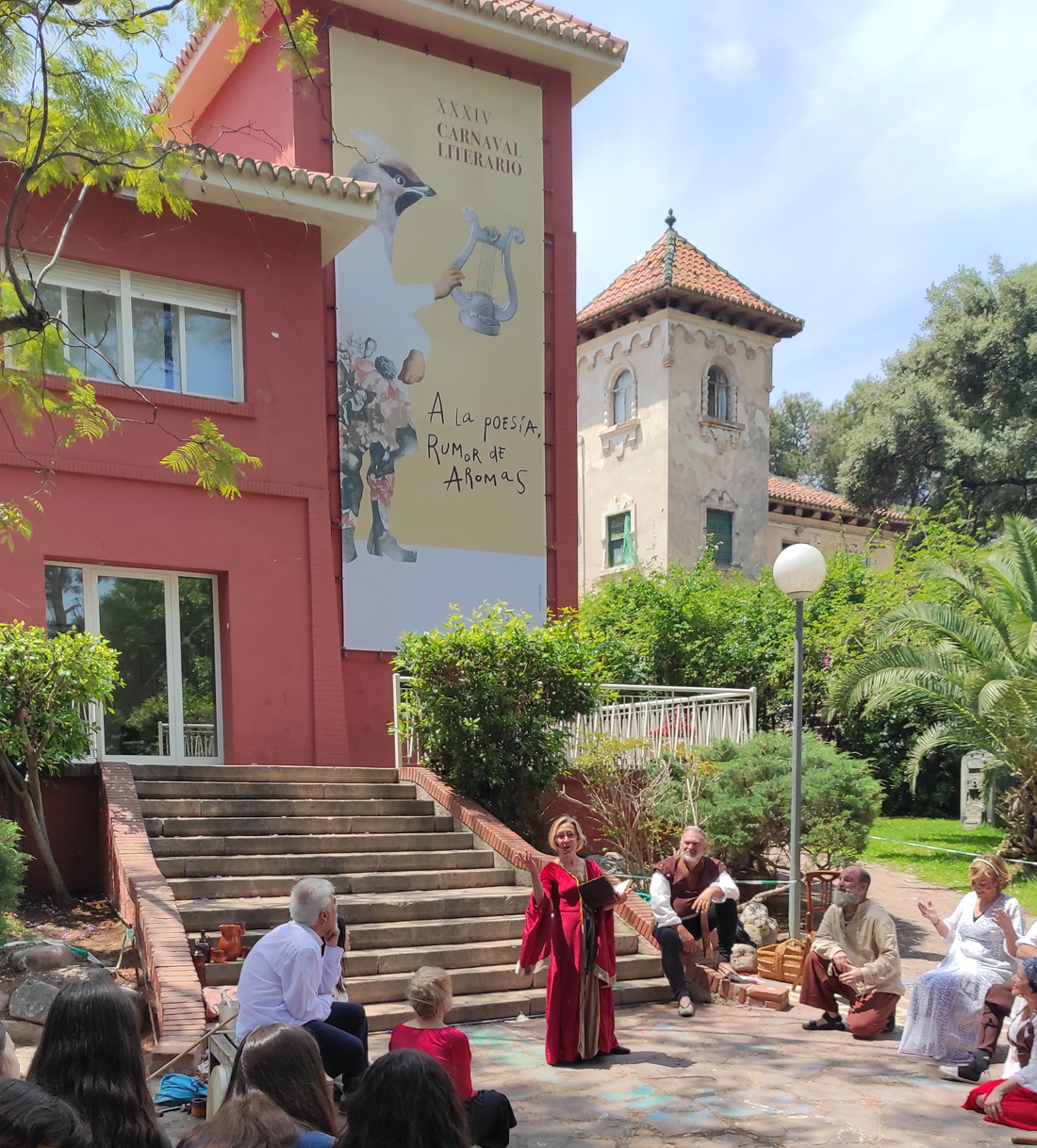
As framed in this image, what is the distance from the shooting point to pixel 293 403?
527 inches

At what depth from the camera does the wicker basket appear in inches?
366

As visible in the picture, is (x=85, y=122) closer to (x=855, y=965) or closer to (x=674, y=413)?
(x=855, y=965)

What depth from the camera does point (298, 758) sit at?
1305 cm

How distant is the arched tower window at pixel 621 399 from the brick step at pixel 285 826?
52.8ft

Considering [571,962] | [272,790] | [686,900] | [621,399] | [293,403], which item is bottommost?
[686,900]

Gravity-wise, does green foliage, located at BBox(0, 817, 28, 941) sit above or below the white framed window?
below

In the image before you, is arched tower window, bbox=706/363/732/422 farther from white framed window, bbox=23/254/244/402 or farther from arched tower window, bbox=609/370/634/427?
white framed window, bbox=23/254/244/402

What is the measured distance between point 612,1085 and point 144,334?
31.4 feet

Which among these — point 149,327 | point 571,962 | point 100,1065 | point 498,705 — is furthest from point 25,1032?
point 149,327

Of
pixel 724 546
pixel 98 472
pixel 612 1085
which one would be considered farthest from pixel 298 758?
pixel 724 546

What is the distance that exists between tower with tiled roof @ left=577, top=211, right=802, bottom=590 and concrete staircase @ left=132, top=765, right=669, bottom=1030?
46.5ft

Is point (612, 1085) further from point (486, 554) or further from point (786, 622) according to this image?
point (786, 622)

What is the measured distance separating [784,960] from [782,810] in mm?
1713

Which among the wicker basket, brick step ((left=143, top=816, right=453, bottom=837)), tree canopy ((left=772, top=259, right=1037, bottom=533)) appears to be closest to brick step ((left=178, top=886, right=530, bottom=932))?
brick step ((left=143, top=816, right=453, bottom=837))
